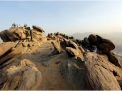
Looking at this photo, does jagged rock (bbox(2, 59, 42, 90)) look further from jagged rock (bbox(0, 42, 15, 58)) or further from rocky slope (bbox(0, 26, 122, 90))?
jagged rock (bbox(0, 42, 15, 58))

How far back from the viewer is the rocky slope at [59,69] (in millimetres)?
16552

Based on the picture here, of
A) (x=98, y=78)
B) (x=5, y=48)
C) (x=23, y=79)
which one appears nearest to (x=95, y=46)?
(x=5, y=48)

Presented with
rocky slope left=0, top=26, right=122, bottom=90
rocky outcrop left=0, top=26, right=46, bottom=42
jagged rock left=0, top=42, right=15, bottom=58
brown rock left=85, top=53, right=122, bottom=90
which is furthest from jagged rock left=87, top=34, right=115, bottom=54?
jagged rock left=0, top=42, right=15, bottom=58

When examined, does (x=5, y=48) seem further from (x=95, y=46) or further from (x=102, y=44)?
(x=102, y=44)

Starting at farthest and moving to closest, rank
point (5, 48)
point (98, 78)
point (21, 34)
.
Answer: point (21, 34), point (5, 48), point (98, 78)

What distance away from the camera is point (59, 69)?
19703mm

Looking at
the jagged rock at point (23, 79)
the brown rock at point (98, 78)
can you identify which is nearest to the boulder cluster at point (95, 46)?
the brown rock at point (98, 78)

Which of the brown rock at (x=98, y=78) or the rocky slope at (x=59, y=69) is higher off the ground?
the brown rock at (x=98, y=78)

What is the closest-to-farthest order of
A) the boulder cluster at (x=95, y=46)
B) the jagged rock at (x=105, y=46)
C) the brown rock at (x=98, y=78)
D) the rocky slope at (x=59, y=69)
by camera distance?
the brown rock at (x=98, y=78), the rocky slope at (x=59, y=69), the boulder cluster at (x=95, y=46), the jagged rock at (x=105, y=46)

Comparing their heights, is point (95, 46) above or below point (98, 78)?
below

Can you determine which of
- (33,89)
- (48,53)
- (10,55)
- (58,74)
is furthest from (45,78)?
(10,55)

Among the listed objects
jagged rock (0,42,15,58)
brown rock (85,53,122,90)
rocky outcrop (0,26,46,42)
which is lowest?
rocky outcrop (0,26,46,42)

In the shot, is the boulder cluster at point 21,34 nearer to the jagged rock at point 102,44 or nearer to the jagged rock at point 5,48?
the jagged rock at point 5,48

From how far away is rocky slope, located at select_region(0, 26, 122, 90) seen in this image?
54.3ft
